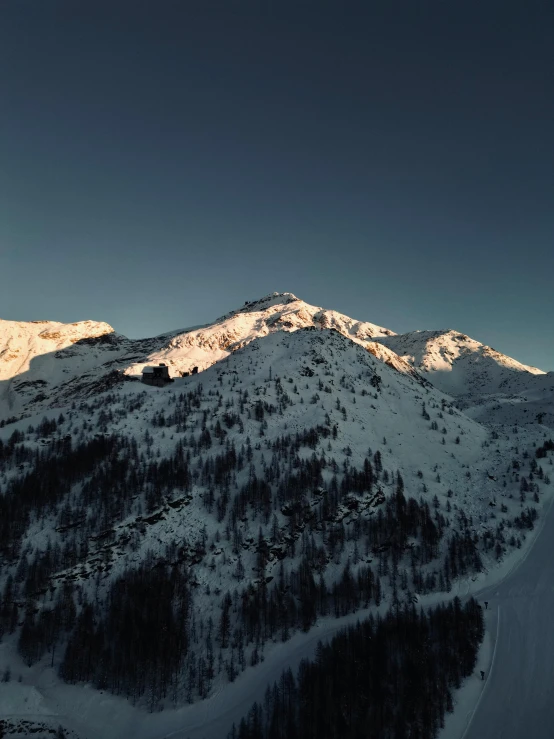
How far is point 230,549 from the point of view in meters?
80.1

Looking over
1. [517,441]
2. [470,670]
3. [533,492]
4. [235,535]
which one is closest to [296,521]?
[235,535]

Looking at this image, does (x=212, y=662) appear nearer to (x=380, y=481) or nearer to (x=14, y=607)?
(x=14, y=607)

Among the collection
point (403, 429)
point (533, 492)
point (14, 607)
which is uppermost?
point (403, 429)

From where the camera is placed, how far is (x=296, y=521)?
3349 inches

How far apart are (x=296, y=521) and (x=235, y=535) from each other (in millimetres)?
12825

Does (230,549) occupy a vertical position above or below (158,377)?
below

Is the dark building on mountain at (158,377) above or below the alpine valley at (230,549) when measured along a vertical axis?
above

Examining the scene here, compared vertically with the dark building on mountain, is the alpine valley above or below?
below

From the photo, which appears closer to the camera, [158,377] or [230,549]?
[230,549]

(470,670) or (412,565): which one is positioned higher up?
(412,565)

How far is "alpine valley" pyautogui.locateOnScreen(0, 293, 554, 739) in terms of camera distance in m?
58.3

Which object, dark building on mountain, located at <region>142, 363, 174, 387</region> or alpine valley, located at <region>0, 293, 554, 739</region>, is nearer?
alpine valley, located at <region>0, 293, 554, 739</region>

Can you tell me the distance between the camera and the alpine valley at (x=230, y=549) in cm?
5828

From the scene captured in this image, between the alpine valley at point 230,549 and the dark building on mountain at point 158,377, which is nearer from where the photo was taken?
the alpine valley at point 230,549
